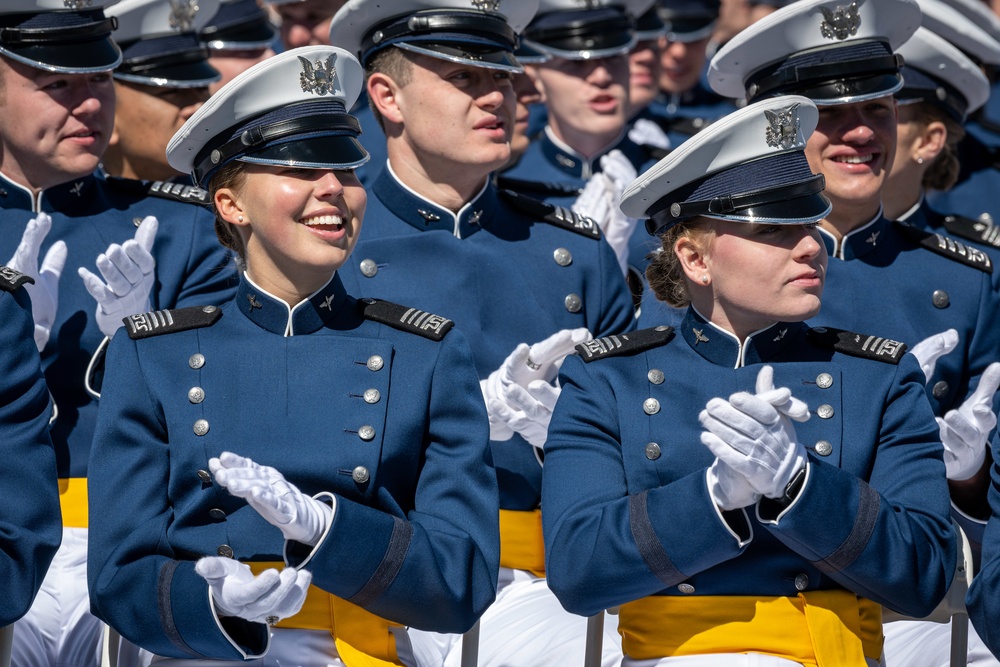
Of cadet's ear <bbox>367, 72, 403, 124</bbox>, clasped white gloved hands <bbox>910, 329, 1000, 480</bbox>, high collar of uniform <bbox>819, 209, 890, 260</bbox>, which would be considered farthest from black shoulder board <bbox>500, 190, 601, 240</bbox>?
clasped white gloved hands <bbox>910, 329, 1000, 480</bbox>

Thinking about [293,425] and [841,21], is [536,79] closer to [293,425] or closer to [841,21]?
[841,21]

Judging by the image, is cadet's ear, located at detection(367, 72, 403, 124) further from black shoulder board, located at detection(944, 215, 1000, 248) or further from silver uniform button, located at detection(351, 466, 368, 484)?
black shoulder board, located at detection(944, 215, 1000, 248)

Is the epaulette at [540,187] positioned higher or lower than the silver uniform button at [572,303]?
lower

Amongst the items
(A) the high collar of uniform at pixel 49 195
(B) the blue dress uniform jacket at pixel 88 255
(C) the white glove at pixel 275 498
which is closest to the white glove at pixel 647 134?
(B) the blue dress uniform jacket at pixel 88 255

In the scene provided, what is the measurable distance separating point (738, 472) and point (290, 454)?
3.67ft

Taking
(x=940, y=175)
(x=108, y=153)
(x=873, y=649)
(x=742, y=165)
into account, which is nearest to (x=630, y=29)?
(x=940, y=175)

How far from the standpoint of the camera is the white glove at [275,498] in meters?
3.54

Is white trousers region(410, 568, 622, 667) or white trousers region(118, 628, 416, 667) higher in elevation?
white trousers region(118, 628, 416, 667)

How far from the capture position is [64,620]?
4832 millimetres

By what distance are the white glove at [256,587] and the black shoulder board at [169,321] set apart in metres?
0.77

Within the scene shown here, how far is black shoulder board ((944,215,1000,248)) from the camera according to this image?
5879mm

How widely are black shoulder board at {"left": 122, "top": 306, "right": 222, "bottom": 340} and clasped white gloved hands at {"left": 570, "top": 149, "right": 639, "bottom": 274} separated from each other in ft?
6.72

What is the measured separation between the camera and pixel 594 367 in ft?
13.9

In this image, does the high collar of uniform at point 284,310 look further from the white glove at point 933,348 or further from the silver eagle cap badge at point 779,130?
the white glove at point 933,348
